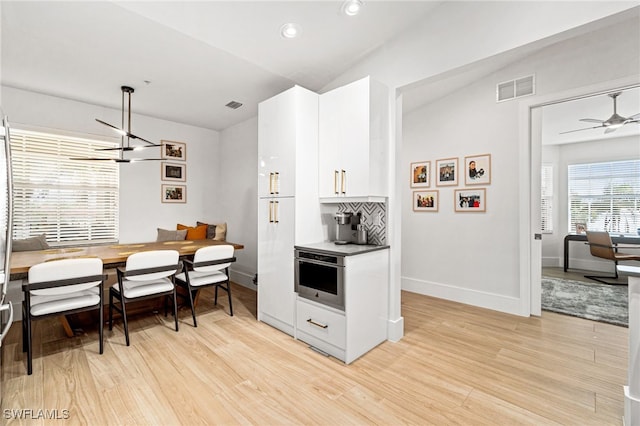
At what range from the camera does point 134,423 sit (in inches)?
65.5

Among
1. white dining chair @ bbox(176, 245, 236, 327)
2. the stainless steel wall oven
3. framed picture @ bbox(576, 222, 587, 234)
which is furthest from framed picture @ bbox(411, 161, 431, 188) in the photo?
framed picture @ bbox(576, 222, 587, 234)

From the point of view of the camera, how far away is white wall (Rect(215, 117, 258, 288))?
4.64 metres

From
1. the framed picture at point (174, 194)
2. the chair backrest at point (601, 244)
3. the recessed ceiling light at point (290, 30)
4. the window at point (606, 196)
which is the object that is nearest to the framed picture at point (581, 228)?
the window at point (606, 196)

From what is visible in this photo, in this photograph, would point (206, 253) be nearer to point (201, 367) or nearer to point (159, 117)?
point (201, 367)

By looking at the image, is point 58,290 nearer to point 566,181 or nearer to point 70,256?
point 70,256

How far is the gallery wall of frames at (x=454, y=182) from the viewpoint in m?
3.69

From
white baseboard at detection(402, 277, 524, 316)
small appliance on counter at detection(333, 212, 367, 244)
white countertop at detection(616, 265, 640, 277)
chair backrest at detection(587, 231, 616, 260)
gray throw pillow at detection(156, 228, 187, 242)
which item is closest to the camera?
white countertop at detection(616, 265, 640, 277)

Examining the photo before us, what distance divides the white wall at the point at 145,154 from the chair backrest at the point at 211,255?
2.05m

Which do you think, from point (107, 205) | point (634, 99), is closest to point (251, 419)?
point (107, 205)

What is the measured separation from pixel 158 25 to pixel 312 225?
7.26 ft

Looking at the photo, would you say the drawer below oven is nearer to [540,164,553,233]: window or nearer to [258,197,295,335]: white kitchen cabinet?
[258,197,295,335]: white kitchen cabinet

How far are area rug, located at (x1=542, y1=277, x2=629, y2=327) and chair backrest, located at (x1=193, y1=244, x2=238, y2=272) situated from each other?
3950 millimetres

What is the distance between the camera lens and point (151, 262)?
9.02ft

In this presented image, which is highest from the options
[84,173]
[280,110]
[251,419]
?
[280,110]
